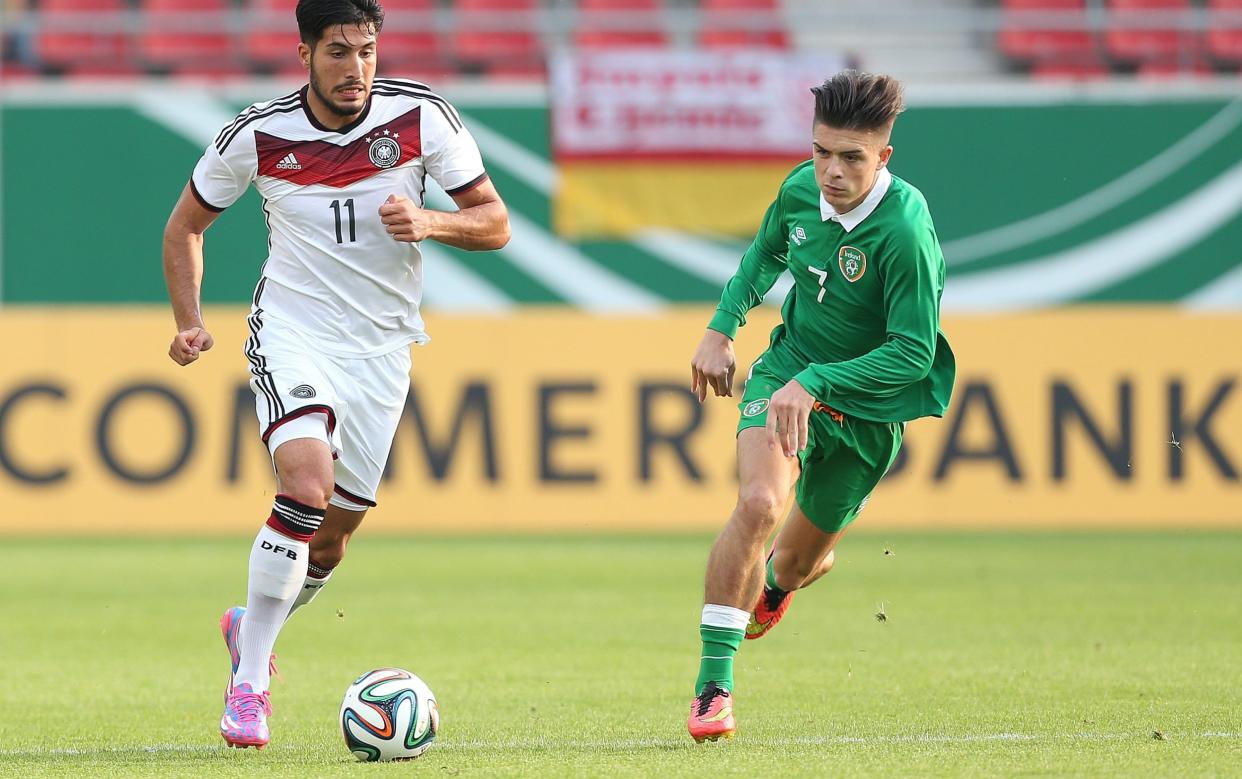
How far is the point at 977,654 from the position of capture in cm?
812

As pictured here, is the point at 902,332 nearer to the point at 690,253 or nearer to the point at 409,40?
the point at 690,253

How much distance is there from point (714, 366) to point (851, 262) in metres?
0.56

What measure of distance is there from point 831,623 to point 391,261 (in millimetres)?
4044

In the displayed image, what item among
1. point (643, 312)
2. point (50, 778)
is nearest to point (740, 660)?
point (50, 778)

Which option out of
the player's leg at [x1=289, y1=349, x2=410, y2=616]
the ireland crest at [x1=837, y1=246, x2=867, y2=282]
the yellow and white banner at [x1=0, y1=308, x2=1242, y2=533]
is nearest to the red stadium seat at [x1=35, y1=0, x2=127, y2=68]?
the yellow and white banner at [x1=0, y1=308, x2=1242, y2=533]

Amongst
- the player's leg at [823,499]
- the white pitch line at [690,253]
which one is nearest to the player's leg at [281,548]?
the player's leg at [823,499]

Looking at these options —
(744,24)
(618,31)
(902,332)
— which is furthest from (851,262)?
(618,31)

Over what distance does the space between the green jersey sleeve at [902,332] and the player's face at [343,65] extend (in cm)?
173

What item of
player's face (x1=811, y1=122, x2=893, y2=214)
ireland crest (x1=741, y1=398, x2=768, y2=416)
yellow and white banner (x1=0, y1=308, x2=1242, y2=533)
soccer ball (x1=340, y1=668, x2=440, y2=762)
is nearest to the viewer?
soccer ball (x1=340, y1=668, x2=440, y2=762)

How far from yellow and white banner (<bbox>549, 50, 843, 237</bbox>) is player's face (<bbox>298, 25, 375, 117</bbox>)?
9.91 m

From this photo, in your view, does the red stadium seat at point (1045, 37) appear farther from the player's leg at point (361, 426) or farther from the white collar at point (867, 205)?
the player's leg at point (361, 426)

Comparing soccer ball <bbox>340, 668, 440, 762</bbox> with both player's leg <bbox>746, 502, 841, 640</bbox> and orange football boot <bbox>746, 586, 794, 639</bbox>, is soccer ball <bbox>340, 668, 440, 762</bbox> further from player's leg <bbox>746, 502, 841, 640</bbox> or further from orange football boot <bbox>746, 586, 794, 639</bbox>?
orange football boot <bbox>746, 586, 794, 639</bbox>

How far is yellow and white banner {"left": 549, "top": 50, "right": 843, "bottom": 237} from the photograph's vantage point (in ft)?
52.7

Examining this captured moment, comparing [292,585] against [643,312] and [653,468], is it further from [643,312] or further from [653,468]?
[643,312]
